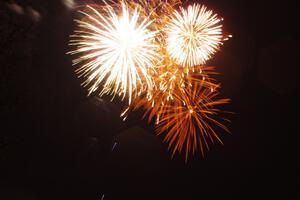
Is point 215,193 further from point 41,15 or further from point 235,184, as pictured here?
point 41,15

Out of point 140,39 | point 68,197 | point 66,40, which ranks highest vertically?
point 66,40

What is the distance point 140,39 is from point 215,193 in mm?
14672

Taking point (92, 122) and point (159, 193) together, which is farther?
point (159, 193)

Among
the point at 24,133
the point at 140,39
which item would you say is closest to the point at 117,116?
the point at 24,133

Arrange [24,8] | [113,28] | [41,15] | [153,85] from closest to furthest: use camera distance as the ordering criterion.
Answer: [113,28] < [153,85] < [24,8] < [41,15]

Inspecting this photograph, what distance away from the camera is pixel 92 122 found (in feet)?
47.5

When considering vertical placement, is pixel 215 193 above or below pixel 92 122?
below

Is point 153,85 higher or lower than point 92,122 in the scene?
higher

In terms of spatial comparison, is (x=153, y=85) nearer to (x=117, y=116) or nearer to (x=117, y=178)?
(x=117, y=116)

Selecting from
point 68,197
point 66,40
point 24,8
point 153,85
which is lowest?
point 68,197

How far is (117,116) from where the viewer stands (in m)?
15.2

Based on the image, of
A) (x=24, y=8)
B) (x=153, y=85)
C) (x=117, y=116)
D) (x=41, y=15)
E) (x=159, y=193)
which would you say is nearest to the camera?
(x=153, y=85)

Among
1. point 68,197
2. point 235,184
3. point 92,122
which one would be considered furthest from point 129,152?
point 235,184

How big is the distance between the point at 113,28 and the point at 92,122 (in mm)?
8565
